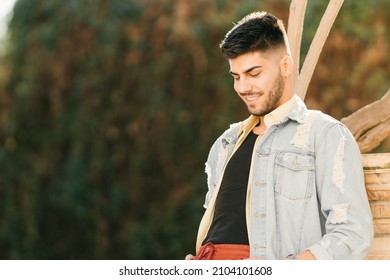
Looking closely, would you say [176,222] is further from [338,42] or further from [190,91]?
[338,42]

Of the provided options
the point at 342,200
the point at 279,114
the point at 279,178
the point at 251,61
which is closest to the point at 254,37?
the point at 251,61

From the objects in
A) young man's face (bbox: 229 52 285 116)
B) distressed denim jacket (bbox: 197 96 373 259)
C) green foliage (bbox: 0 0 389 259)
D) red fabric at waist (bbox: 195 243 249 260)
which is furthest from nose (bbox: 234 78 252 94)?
green foliage (bbox: 0 0 389 259)

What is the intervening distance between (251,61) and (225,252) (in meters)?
0.43

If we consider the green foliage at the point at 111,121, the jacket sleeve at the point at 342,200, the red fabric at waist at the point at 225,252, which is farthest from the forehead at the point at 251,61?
the green foliage at the point at 111,121

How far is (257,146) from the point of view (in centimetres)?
184

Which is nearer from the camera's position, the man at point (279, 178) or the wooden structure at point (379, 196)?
the man at point (279, 178)

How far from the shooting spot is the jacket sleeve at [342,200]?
1.65m

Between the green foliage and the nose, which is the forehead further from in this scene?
the green foliage

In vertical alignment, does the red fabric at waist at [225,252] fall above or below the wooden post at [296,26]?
below

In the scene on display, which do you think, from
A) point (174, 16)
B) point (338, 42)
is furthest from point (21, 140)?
point (338, 42)

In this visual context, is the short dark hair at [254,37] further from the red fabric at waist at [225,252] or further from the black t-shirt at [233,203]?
the red fabric at waist at [225,252]

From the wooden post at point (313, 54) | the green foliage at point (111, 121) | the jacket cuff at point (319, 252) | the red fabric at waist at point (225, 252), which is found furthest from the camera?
the green foliage at point (111, 121)

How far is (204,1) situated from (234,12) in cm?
23
